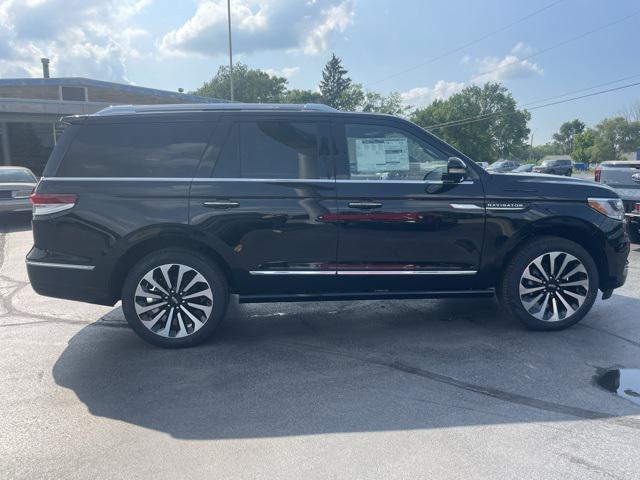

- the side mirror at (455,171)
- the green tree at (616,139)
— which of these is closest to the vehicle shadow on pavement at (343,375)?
the side mirror at (455,171)

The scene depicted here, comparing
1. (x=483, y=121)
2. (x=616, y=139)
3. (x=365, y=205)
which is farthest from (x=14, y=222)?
(x=616, y=139)

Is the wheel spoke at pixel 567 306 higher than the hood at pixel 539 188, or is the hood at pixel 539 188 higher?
the hood at pixel 539 188

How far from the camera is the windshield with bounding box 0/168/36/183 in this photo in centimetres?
1307

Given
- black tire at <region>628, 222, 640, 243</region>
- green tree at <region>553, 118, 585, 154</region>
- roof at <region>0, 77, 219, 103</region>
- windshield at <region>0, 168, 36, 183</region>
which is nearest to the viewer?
black tire at <region>628, 222, 640, 243</region>

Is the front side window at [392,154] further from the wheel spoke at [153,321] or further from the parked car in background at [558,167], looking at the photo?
the parked car in background at [558,167]

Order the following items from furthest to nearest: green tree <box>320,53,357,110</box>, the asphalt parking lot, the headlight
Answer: green tree <box>320,53,357,110</box> → the headlight → the asphalt parking lot

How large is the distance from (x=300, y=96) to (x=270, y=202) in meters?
87.4

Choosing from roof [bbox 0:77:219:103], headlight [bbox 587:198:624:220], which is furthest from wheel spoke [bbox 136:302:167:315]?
roof [bbox 0:77:219:103]

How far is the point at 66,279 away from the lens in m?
4.56

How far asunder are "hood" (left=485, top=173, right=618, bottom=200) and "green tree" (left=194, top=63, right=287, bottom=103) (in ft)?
282

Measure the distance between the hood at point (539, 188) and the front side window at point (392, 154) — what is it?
508 mm

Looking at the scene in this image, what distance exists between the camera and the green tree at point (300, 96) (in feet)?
275

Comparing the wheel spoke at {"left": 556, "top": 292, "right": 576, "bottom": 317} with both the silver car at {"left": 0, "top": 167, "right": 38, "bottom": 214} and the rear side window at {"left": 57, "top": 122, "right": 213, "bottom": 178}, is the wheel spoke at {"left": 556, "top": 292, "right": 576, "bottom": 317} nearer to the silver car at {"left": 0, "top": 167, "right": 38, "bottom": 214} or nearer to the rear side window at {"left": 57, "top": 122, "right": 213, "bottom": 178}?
the rear side window at {"left": 57, "top": 122, "right": 213, "bottom": 178}

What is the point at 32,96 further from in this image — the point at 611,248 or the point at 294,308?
the point at 611,248
